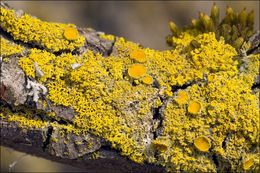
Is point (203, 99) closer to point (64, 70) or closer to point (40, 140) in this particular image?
point (64, 70)

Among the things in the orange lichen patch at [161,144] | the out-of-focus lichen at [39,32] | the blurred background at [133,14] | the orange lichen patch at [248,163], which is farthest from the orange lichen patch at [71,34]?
the blurred background at [133,14]

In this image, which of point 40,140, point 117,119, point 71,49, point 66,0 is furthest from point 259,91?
point 66,0

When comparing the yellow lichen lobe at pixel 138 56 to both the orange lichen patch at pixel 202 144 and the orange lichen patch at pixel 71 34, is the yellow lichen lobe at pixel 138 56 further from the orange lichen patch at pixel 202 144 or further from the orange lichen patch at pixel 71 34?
the orange lichen patch at pixel 202 144

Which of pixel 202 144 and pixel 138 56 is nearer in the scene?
pixel 202 144

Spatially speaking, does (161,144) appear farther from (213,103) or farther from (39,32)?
(39,32)

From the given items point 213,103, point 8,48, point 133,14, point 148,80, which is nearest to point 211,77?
point 213,103

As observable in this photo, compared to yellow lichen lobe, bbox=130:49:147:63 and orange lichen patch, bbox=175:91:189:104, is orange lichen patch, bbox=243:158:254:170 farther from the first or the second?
yellow lichen lobe, bbox=130:49:147:63
